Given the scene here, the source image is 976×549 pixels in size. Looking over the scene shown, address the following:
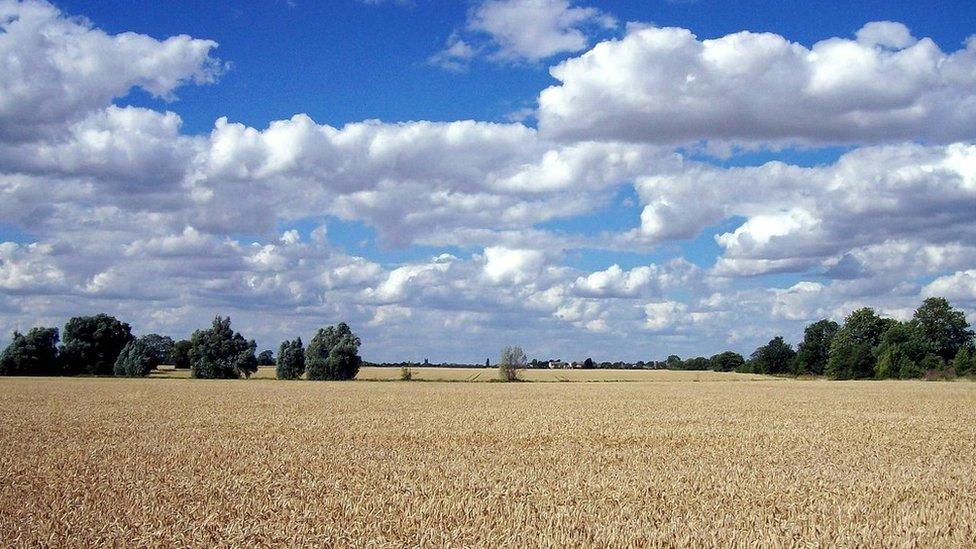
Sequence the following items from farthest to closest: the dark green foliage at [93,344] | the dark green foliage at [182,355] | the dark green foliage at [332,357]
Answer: the dark green foliage at [182,355] → the dark green foliage at [93,344] → the dark green foliage at [332,357]

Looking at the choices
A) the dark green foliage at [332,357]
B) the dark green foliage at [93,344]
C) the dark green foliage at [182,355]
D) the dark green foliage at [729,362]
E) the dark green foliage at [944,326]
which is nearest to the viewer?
the dark green foliage at [332,357]

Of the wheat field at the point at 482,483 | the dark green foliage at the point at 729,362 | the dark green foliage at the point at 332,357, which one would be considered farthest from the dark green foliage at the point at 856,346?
the wheat field at the point at 482,483

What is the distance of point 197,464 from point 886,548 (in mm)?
12449

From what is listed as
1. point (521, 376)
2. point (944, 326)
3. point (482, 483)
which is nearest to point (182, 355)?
point (521, 376)

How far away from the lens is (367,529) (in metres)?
10.4

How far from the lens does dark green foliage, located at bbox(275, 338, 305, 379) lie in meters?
95.6

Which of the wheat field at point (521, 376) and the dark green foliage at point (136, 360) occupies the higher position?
the dark green foliage at point (136, 360)

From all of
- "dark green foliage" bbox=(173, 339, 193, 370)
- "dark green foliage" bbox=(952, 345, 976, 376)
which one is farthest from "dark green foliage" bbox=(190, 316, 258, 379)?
"dark green foliage" bbox=(952, 345, 976, 376)

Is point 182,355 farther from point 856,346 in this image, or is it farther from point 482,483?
point 482,483

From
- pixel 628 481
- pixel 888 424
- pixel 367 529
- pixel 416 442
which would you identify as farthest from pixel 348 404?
pixel 367 529

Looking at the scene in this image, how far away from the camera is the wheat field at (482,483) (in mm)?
10211

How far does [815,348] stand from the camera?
13150 centimetres

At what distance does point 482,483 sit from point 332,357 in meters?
80.6

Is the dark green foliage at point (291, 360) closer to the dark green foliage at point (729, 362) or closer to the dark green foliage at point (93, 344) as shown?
the dark green foliage at point (93, 344)
